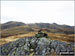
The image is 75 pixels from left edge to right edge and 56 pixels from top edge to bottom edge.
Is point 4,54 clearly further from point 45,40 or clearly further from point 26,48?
point 45,40

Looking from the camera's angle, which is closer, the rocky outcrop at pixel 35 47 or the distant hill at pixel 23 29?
the rocky outcrop at pixel 35 47

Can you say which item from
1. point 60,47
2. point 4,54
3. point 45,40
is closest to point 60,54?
point 60,47

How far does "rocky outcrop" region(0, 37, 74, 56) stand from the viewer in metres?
12.0

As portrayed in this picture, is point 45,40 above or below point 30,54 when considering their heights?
above

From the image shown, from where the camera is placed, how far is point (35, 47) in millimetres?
12328

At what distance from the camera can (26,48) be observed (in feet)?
40.3

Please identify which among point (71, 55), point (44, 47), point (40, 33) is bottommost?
point (71, 55)

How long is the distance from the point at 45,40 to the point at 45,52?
1079 mm

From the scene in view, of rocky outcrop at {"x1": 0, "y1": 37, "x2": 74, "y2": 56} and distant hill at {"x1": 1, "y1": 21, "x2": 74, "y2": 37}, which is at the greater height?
rocky outcrop at {"x1": 0, "y1": 37, "x2": 74, "y2": 56}

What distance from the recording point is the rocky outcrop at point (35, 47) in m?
12.0

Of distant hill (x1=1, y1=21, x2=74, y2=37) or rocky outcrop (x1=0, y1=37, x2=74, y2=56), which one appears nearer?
rocky outcrop (x1=0, y1=37, x2=74, y2=56)

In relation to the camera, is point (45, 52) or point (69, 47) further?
point (69, 47)

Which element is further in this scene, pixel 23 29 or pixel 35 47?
pixel 23 29

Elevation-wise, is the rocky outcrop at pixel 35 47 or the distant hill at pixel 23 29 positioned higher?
the rocky outcrop at pixel 35 47
